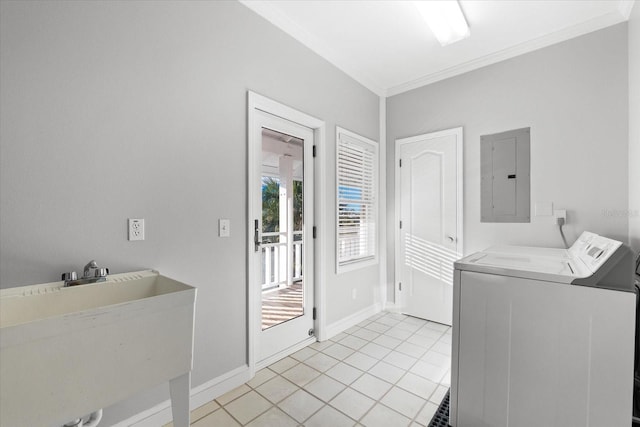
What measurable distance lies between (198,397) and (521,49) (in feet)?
13.2

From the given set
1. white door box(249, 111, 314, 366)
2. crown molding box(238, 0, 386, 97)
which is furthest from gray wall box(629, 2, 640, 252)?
white door box(249, 111, 314, 366)

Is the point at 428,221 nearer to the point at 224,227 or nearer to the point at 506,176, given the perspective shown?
the point at 506,176

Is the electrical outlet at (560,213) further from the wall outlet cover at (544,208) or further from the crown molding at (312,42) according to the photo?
the crown molding at (312,42)

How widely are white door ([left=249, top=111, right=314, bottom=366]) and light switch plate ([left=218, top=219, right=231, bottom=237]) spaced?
0.60 feet

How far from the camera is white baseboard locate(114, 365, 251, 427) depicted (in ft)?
5.02

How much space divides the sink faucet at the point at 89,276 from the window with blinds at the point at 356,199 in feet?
6.74

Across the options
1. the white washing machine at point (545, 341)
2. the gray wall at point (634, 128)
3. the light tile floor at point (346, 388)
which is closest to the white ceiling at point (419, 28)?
the gray wall at point (634, 128)

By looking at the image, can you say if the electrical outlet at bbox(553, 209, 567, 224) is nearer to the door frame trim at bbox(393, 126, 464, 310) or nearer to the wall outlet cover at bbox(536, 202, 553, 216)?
the wall outlet cover at bbox(536, 202, 553, 216)

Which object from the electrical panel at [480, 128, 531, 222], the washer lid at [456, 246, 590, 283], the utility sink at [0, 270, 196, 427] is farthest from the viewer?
the electrical panel at [480, 128, 531, 222]

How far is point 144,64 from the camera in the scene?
5.21 ft

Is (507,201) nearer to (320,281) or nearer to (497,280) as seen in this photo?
(497,280)

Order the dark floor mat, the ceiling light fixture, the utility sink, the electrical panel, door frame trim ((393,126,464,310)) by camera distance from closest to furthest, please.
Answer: the utility sink, the dark floor mat, the ceiling light fixture, the electrical panel, door frame trim ((393,126,464,310))

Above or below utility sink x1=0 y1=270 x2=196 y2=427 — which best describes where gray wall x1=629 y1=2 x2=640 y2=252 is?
above

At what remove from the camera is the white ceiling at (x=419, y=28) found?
2.22 metres
